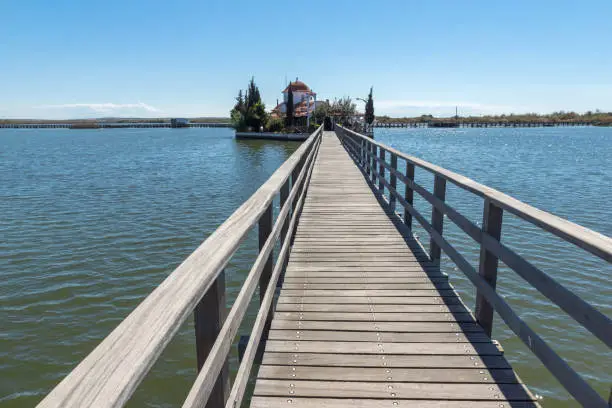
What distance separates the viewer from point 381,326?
365 cm

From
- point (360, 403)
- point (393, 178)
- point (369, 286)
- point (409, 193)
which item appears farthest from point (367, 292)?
point (393, 178)

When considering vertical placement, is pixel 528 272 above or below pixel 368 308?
above

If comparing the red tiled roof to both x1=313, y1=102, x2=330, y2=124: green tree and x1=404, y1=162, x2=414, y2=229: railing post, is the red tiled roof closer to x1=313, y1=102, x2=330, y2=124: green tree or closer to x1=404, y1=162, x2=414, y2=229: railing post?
x1=313, y1=102, x2=330, y2=124: green tree

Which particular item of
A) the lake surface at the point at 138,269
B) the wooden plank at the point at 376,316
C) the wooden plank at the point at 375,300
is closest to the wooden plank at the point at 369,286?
the wooden plank at the point at 375,300

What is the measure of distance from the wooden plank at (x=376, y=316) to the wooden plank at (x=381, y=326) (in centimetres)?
6

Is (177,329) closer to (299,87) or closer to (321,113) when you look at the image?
(321,113)

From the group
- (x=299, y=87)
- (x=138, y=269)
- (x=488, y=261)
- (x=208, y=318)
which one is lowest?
(x=138, y=269)

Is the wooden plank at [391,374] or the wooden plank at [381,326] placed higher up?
the wooden plank at [381,326]

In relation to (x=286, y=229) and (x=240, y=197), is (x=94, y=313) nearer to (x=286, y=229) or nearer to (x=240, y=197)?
(x=286, y=229)

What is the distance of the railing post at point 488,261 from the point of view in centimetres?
333

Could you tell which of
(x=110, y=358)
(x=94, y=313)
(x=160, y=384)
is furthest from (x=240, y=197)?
(x=110, y=358)

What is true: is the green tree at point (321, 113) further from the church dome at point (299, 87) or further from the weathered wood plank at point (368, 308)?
the weathered wood plank at point (368, 308)

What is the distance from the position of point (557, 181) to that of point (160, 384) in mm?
23411

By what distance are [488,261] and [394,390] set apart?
4.25 ft
